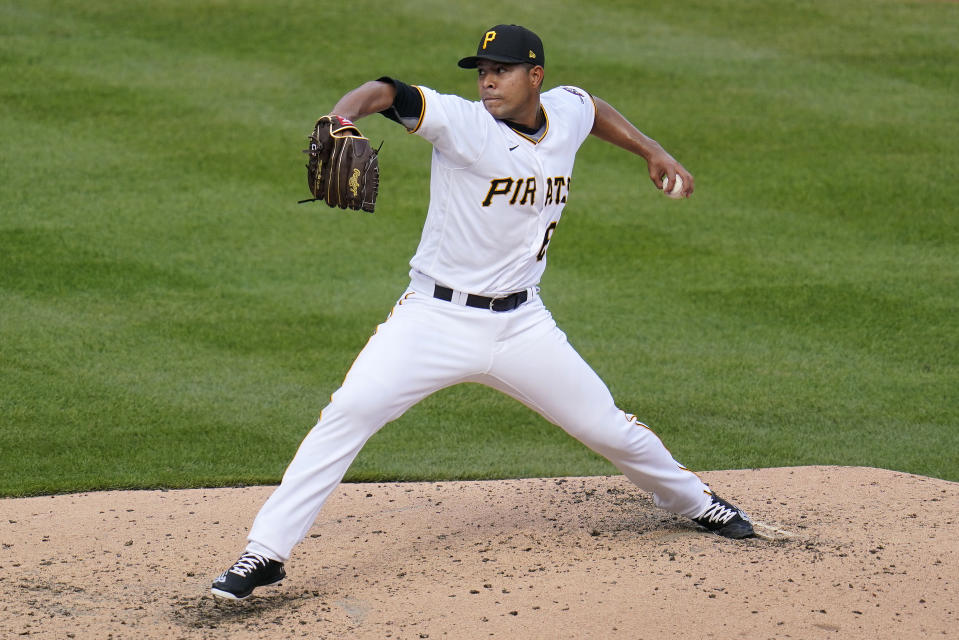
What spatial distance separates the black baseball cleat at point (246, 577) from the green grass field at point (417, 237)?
1.71 m

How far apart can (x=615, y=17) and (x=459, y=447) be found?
345 inches

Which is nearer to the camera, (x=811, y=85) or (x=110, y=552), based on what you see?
(x=110, y=552)

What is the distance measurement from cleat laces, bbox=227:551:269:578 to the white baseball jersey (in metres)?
1.14

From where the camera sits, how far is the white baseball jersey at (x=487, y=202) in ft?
14.4

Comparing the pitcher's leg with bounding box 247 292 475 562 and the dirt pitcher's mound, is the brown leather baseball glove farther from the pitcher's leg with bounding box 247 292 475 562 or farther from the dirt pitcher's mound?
the dirt pitcher's mound

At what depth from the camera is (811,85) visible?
12.2 meters

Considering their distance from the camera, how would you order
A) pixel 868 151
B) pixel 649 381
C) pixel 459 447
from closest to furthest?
pixel 459 447 < pixel 649 381 < pixel 868 151

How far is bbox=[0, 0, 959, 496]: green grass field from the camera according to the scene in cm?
661

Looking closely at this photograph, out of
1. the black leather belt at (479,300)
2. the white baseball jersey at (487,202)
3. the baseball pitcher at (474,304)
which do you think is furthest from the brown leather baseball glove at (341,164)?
the black leather belt at (479,300)

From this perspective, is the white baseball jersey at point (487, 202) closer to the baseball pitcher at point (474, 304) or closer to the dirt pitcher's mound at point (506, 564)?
the baseball pitcher at point (474, 304)

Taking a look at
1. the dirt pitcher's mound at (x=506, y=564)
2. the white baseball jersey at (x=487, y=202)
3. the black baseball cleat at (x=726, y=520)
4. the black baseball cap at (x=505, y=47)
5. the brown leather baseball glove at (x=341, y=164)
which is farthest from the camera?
the black baseball cleat at (x=726, y=520)

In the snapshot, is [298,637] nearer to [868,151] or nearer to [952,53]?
[868,151]

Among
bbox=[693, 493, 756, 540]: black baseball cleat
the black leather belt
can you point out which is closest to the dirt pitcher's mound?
bbox=[693, 493, 756, 540]: black baseball cleat

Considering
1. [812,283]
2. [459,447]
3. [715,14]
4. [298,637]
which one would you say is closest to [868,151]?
[812,283]
